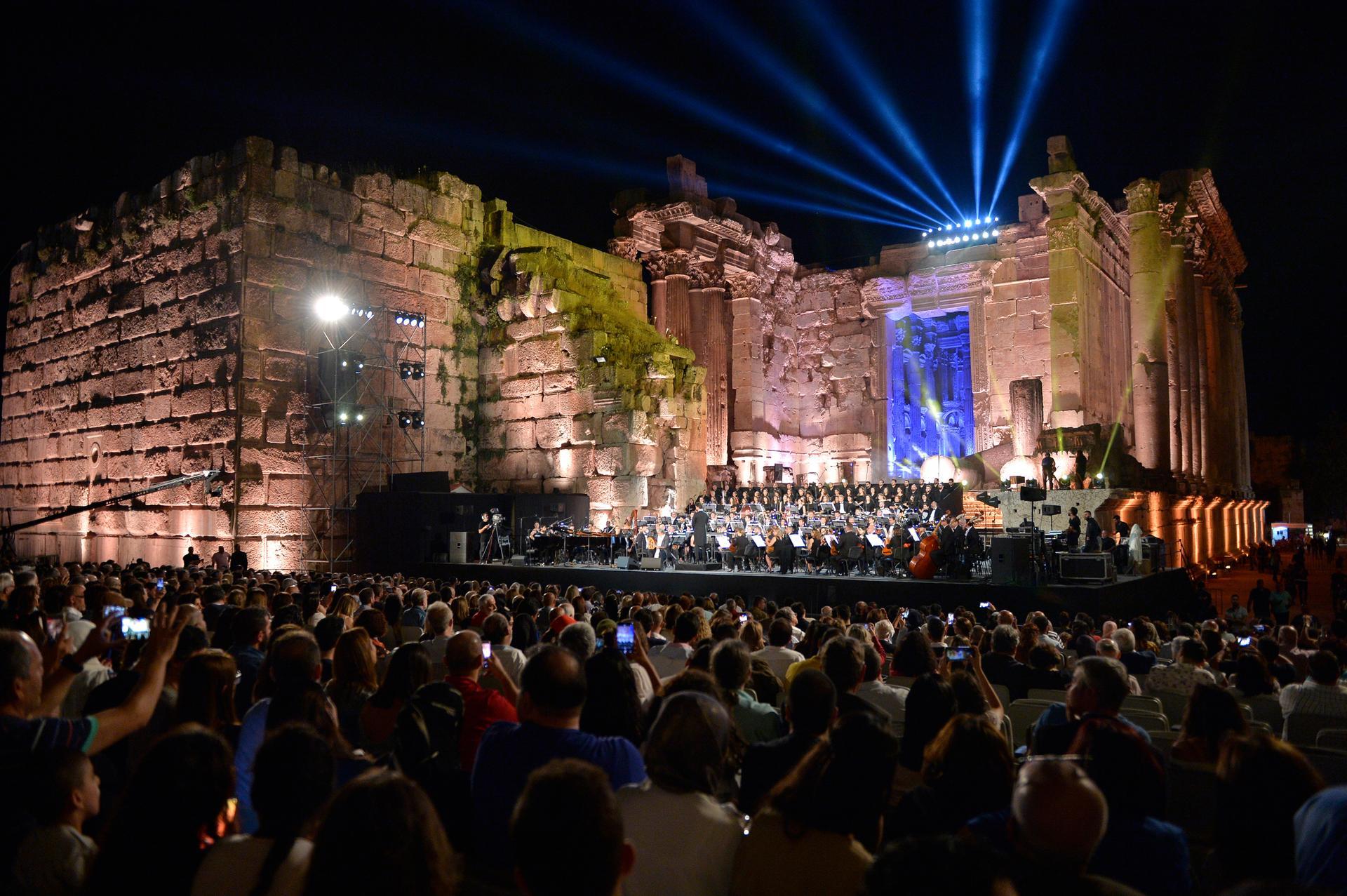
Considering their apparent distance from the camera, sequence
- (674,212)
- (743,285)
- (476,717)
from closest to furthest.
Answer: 1. (476,717)
2. (674,212)
3. (743,285)

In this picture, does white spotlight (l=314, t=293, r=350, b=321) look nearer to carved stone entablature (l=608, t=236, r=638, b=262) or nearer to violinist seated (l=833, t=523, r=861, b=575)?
violinist seated (l=833, t=523, r=861, b=575)

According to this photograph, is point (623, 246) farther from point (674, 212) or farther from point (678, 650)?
point (678, 650)

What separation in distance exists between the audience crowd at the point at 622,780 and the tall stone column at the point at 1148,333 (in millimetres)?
24105

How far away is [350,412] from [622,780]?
16.8 meters

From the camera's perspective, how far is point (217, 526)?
16.9 metres

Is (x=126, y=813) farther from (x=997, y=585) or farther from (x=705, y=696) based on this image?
(x=997, y=585)

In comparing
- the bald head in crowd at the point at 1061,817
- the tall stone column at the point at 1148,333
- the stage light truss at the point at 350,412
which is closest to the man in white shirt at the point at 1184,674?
the bald head in crowd at the point at 1061,817

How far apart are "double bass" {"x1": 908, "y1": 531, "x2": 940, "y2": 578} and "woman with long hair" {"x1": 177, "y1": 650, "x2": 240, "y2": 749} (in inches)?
485

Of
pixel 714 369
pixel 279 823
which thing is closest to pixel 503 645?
pixel 279 823

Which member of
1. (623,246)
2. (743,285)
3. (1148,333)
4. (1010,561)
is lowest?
(1010,561)

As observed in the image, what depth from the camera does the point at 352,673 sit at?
14.7 feet

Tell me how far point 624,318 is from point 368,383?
623 cm

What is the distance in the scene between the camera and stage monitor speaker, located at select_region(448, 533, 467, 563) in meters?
17.2

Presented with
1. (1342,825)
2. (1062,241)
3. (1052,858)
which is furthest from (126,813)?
(1062,241)
